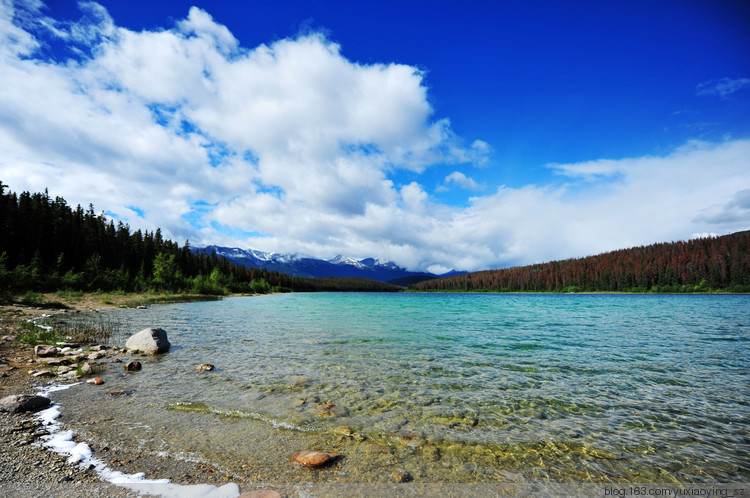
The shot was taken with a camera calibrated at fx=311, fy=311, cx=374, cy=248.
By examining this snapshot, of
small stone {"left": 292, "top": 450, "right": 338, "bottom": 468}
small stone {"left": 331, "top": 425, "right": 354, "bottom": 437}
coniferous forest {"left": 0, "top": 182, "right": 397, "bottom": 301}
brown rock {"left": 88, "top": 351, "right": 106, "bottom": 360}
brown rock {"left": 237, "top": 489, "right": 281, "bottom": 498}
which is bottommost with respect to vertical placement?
brown rock {"left": 88, "top": 351, "right": 106, "bottom": 360}

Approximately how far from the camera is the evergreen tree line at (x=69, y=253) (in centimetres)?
5259

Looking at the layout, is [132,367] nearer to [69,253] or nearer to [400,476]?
[400,476]

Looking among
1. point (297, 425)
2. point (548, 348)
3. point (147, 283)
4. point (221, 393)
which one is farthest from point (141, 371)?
point (147, 283)

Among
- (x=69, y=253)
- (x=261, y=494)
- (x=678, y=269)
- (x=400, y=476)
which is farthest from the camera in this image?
(x=678, y=269)

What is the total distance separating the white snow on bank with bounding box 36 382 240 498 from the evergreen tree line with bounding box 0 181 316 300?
4151cm

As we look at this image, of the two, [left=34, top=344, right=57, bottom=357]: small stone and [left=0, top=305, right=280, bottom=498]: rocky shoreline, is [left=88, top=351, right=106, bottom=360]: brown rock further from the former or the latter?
[left=0, top=305, right=280, bottom=498]: rocky shoreline

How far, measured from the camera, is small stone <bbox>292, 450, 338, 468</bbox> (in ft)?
20.6

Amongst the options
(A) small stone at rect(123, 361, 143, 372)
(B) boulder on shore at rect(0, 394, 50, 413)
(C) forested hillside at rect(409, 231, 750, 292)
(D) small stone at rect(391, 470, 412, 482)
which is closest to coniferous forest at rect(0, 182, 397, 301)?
(A) small stone at rect(123, 361, 143, 372)

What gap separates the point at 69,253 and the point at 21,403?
96.9 metres

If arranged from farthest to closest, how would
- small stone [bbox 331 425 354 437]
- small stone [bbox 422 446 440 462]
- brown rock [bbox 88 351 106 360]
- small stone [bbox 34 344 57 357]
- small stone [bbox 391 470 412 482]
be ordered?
1. brown rock [bbox 88 351 106 360]
2. small stone [bbox 34 344 57 357]
3. small stone [bbox 331 425 354 437]
4. small stone [bbox 422 446 440 462]
5. small stone [bbox 391 470 412 482]

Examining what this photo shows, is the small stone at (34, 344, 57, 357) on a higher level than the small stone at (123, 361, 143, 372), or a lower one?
higher

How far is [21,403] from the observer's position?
844cm

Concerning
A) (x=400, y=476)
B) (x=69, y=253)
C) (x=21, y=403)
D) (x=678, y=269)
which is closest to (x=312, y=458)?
(x=400, y=476)

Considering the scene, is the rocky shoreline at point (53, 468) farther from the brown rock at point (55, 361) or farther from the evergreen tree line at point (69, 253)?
the evergreen tree line at point (69, 253)
